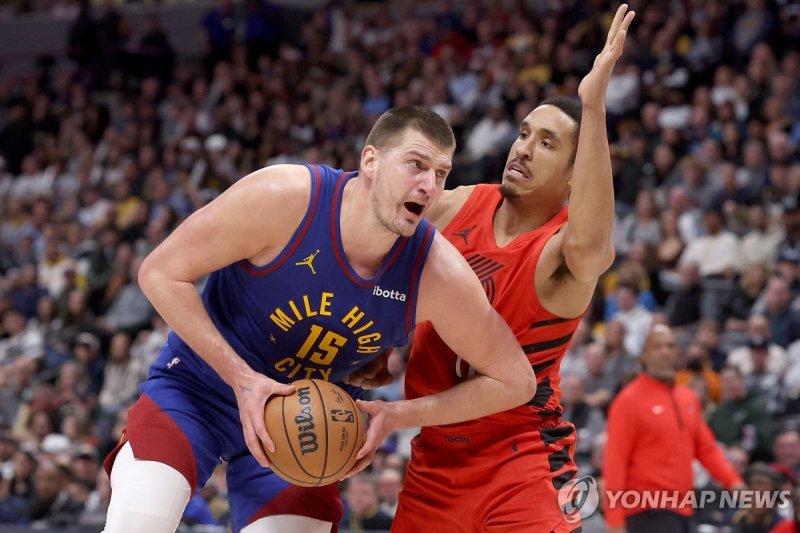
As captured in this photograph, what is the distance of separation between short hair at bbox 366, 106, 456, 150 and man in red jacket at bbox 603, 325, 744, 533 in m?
3.51

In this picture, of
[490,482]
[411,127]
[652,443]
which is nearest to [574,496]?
[490,482]

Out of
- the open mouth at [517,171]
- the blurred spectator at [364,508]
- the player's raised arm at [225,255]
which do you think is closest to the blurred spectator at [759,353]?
the blurred spectator at [364,508]

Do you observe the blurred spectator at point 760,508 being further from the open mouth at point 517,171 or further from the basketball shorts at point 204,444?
the basketball shorts at point 204,444

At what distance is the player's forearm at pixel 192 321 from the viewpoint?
3.72m

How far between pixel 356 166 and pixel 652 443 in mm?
7164

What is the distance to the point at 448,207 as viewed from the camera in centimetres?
462

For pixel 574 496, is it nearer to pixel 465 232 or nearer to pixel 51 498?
pixel 465 232

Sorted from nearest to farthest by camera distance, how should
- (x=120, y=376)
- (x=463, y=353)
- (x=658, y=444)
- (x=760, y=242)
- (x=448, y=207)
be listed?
(x=463, y=353)
(x=448, y=207)
(x=658, y=444)
(x=760, y=242)
(x=120, y=376)

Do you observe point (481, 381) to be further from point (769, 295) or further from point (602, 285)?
point (602, 285)

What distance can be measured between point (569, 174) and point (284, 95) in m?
12.2

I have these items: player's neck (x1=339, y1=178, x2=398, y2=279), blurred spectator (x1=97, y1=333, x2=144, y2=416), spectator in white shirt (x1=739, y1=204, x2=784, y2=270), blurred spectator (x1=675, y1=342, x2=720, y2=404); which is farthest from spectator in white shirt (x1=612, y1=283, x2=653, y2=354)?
player's neck (x1=339, y1=178, x2=398, y2=279)

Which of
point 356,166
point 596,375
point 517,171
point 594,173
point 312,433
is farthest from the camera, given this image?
point 356,166

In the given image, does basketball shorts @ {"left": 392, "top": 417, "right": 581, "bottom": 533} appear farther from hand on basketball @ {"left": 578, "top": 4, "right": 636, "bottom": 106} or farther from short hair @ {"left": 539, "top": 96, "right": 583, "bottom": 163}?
hand on basketball @ {"left": 578, "top": 4, "right": 636, "bottom": 106}

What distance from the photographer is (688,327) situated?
9.91 metres
